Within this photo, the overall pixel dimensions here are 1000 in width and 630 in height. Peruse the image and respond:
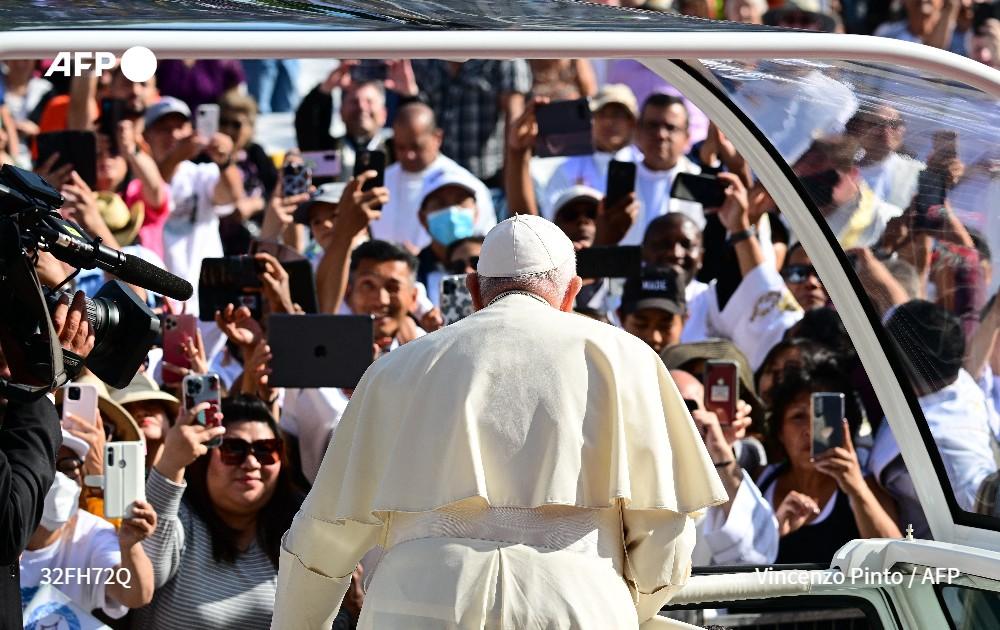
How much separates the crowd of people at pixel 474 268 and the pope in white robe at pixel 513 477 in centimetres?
128

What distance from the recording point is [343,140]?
8984 millimetres

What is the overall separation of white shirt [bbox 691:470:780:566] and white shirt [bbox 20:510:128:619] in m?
2.12

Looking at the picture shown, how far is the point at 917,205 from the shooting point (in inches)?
185

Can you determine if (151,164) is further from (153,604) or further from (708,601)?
(708,601)

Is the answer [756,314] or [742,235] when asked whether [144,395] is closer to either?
[756,314]

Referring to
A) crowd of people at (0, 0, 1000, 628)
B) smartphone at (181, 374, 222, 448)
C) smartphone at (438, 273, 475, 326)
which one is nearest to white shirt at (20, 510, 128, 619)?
crowd of people at (0, 0, 1000, 628)

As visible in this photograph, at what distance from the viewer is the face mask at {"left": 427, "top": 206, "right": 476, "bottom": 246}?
7.31 metres

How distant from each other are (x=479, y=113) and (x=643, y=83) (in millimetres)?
969

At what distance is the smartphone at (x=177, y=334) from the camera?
6156 mm

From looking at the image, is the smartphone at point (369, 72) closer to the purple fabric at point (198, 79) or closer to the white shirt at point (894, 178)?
the purple fabric at point (198, 79)

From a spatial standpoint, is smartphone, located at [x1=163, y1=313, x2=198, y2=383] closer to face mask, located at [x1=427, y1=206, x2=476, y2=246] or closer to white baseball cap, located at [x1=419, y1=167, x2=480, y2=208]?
face mask, located at [x1=427, y1=206, x2=476, y2=246]

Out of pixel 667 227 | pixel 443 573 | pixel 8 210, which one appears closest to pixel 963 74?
pixel 443 573

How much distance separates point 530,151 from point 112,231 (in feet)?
6.54

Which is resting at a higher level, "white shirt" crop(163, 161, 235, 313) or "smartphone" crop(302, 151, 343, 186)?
"smartphone" crop(302, 151, 343, 186)
